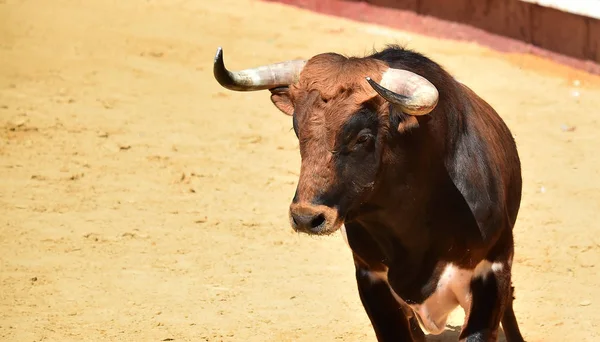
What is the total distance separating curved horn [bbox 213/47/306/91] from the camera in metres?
5.44

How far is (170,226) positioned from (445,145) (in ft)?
10.4

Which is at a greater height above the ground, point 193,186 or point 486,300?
point 486,300

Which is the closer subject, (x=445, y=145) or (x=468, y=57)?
(x=445, y=145)

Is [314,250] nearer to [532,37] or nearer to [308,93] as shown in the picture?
[308,93]

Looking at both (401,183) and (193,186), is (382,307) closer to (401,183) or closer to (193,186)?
(401,183)

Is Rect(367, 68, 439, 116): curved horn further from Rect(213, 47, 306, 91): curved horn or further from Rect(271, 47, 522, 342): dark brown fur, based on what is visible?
Rect(213, 47, 306, 91): curved horn

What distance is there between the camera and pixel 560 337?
6602mm

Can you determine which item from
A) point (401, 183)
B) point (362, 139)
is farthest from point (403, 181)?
point (362, 139)

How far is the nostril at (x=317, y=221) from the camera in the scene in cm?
489

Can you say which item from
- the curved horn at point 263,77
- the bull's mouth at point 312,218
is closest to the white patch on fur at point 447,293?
the bull's mouth at point 312,218

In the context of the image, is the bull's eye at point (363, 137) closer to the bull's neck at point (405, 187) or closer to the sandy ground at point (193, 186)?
the bull's neck at point (405, 187)

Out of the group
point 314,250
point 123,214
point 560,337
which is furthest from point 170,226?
point 560,337

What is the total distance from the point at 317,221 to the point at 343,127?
420 millimetres

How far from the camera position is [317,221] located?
490 cm
